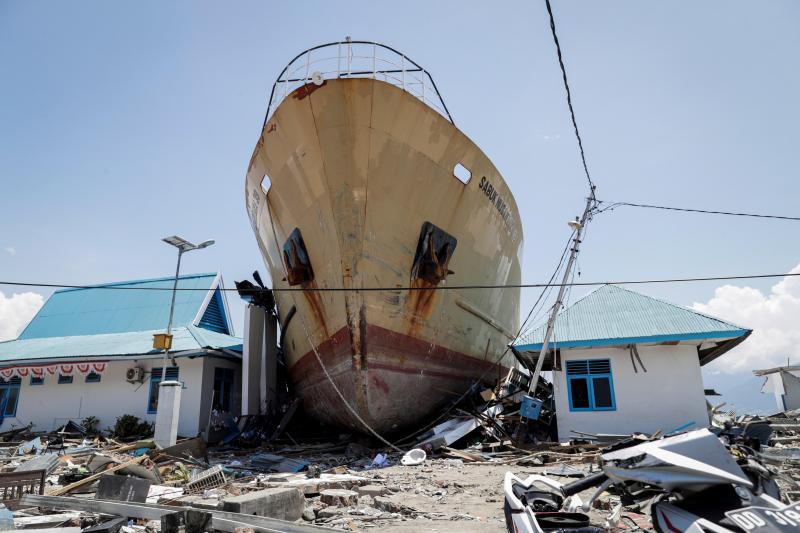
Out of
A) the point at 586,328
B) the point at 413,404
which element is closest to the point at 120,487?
the point at 413,404

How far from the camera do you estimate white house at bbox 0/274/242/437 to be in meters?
14.1

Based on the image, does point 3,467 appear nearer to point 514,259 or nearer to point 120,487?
point 120,487

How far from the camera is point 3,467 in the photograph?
8.84m

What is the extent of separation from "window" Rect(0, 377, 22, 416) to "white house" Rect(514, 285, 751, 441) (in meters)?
16.6

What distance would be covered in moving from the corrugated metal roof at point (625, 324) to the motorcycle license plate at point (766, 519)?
907 centimetres

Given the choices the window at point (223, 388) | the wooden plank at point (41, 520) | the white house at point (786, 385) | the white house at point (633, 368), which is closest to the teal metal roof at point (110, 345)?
the window at point (223, 388)

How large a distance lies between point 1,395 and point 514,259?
58.6 feet

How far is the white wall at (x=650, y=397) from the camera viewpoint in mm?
10398

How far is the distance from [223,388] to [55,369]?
520cm

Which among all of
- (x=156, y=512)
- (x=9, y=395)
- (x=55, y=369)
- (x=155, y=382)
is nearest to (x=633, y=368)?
(x=156, y=512)

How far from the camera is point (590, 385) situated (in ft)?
36.4

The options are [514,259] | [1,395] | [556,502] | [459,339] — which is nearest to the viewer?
[556,502]

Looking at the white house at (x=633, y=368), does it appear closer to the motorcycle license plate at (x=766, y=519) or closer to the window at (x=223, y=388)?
the motorcycle license plate at (x=766, y=519)

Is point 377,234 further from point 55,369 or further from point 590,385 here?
point 55,369
